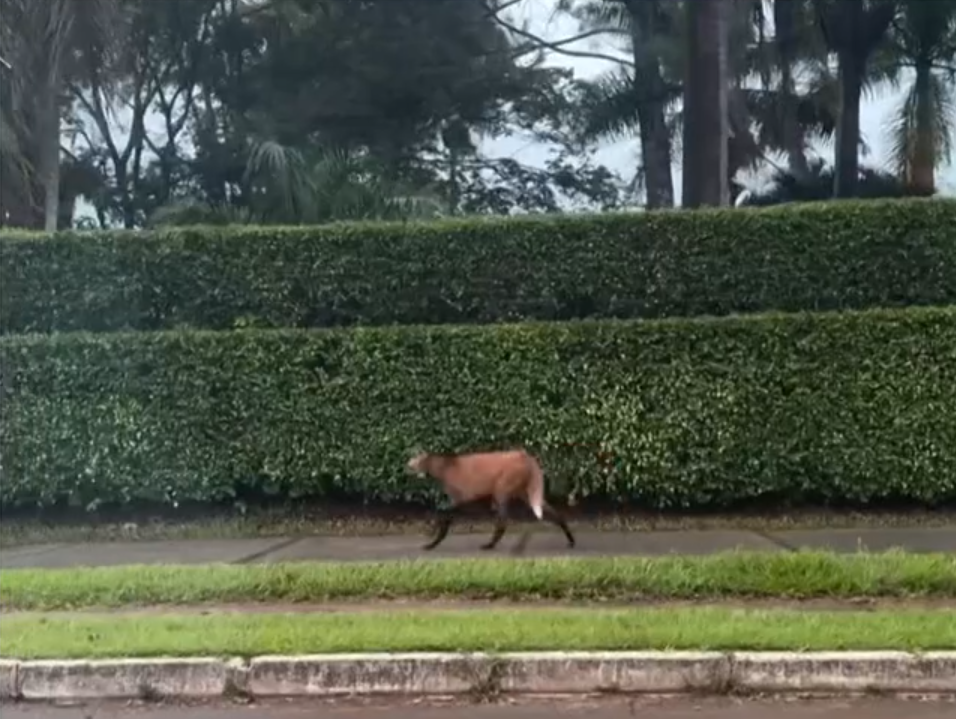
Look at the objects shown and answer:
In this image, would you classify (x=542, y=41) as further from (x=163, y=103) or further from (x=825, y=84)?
(x=163, y=103)

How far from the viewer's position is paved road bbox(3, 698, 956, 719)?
6.36m

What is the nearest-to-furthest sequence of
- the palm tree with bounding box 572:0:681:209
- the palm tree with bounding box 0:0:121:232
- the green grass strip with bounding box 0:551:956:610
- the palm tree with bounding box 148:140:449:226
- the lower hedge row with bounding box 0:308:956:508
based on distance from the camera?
the green grass strip with bounding box 0:551:956:610, the lower hedge row with bounding box 0:308:956:508, the palm tree with bounding box 0:0:121:232, the palm tree with bounding box 148:140:449:226, the palm tree with bounding box 572:0:681:209

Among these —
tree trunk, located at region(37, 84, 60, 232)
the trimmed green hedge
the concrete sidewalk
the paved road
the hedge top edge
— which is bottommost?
the paved road

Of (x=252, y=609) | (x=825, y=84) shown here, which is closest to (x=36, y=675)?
(x=252, y=609)

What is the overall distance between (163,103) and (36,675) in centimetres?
1977

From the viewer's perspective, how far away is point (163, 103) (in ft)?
83.1

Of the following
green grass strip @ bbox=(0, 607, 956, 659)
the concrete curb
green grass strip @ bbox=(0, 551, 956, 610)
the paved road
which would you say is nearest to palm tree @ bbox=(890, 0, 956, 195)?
green grass strip @ bbox=(0, 551, 956, 610)

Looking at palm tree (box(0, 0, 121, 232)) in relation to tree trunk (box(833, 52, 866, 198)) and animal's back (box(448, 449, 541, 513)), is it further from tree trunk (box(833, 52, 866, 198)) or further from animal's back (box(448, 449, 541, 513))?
tree trunk (box(833, 52, 866, 198))

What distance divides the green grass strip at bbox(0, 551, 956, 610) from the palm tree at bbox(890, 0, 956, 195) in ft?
41.2

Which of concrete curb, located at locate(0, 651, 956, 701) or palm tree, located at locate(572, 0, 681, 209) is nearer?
concrete curb, located at locate(0, 651, 956, 701)

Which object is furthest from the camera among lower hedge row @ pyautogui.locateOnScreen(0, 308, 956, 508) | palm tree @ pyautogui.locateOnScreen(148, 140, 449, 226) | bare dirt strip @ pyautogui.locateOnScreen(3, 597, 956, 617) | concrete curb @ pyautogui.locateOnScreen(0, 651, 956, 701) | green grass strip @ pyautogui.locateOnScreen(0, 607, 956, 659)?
palm tree @ pyautogui.locateOnScreen(148, 140, 449, 226)

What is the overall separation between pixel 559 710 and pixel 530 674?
32 cm

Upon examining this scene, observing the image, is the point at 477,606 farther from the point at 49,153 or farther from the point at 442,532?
the point at 49,153


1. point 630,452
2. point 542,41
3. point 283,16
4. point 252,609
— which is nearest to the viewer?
point 252,609
